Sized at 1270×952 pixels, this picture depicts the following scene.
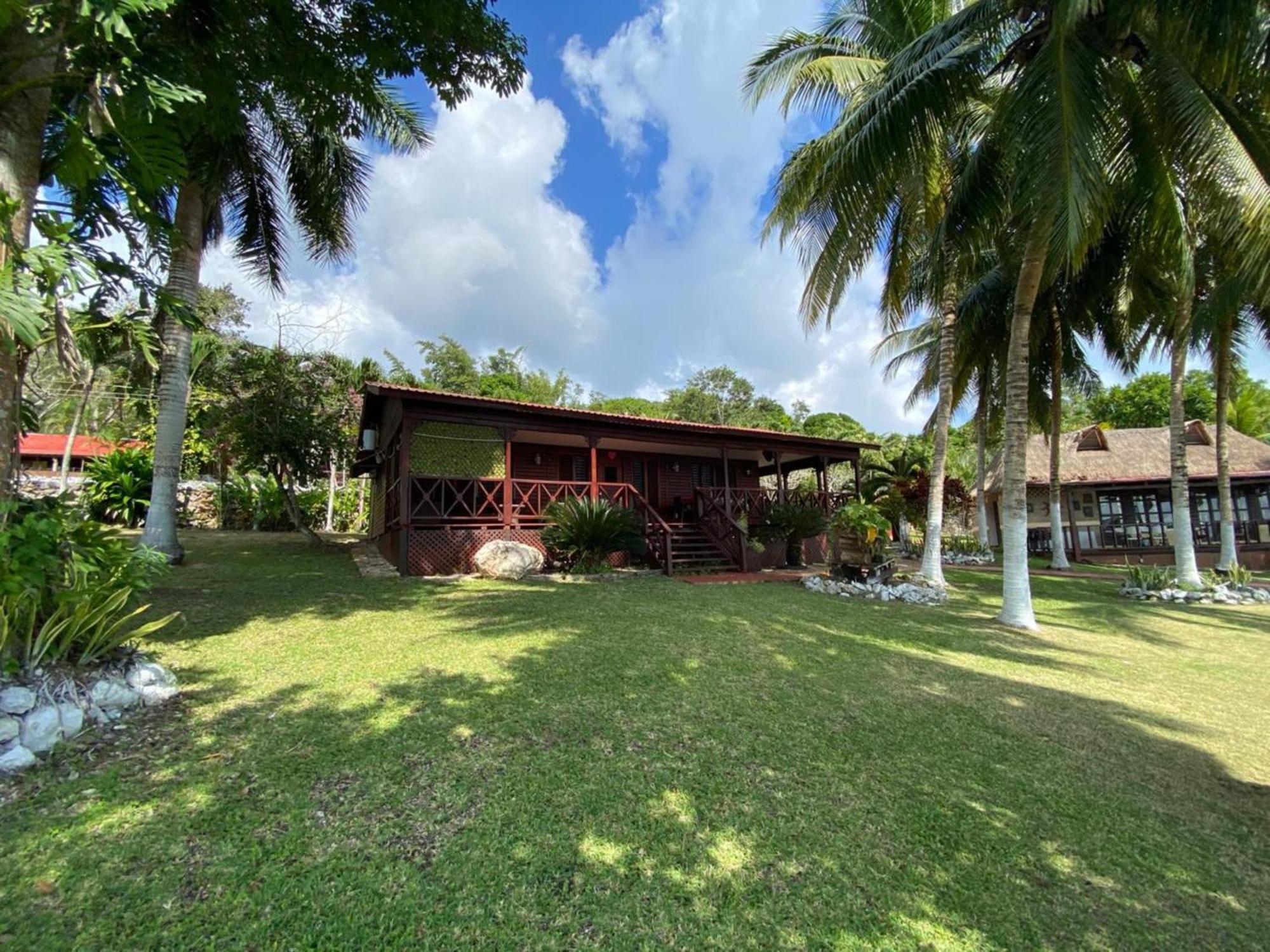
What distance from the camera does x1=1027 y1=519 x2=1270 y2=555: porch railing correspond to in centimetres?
1898

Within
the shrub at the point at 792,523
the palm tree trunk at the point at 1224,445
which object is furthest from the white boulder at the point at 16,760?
the palm tree trunk at the point at 1224,445

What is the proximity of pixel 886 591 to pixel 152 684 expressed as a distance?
9.70 metres

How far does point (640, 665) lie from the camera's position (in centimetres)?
488

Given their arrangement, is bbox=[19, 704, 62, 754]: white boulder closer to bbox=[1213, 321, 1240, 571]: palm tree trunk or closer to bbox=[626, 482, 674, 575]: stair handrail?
bbox=[626, 482, 674, 575]: stair handrail

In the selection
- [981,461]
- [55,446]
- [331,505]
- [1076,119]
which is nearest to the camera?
[1076,119]

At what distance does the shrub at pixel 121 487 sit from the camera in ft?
51.0

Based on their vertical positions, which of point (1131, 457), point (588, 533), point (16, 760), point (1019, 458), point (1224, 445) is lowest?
point (16, 760)

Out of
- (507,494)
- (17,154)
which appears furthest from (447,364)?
(17,154)

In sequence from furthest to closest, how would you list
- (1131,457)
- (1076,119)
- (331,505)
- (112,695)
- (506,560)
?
1. (1131,457)
2. (331,505)
3. (506,560)
4. (1076,119)
5. (112,695)

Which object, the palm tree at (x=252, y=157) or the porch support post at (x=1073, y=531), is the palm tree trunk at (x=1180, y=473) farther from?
the palm tree at (x=252, y=157)

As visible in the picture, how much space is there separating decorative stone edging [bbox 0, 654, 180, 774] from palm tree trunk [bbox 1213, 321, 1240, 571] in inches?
721

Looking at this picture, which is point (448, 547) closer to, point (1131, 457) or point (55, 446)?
point (1131, 457)

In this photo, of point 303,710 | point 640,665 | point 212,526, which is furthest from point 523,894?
point 212,526

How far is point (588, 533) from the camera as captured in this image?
404 inches
